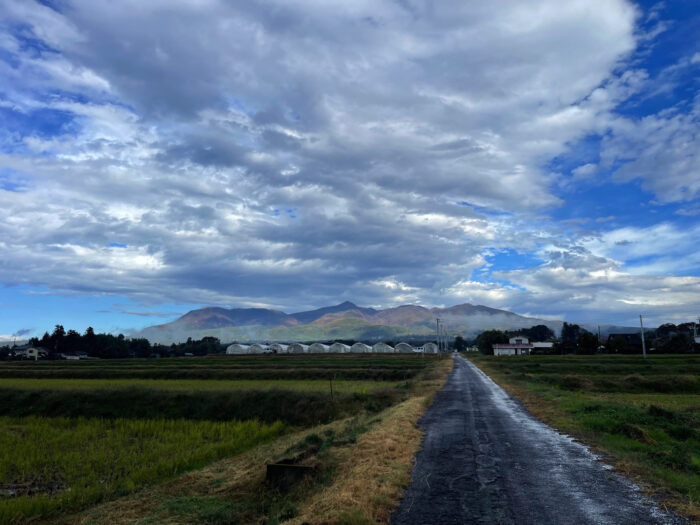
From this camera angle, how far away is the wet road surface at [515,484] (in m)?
7.66

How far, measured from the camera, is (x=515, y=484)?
9.51 metres

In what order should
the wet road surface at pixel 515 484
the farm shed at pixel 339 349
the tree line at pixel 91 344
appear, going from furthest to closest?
the farm shed at pixel 339 349 < the tree line at pixel 91 344 < the wet road surface at pixel 515 484

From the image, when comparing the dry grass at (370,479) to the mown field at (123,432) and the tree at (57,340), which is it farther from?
the tree at (57,340)

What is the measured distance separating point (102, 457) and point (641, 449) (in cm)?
1711

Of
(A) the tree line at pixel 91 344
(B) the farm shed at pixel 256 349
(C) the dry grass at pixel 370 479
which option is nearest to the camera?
(C) the dry grass at pixel 370 479

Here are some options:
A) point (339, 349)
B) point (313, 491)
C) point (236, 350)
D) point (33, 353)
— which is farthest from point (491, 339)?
point (313, 491)

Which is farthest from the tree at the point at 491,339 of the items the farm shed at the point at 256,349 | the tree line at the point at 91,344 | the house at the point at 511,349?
the tree line at the point at 91,344

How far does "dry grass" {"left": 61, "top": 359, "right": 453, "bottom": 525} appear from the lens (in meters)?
8.21

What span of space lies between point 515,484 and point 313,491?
4331 mm

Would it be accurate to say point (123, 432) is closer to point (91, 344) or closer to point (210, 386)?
point (210, 386)

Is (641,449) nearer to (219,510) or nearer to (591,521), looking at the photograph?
(591,521)

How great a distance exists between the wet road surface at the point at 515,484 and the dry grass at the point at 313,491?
1.54ft

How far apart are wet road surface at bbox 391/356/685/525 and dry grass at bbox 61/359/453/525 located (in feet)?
1.54

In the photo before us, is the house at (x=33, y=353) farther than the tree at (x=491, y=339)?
No
